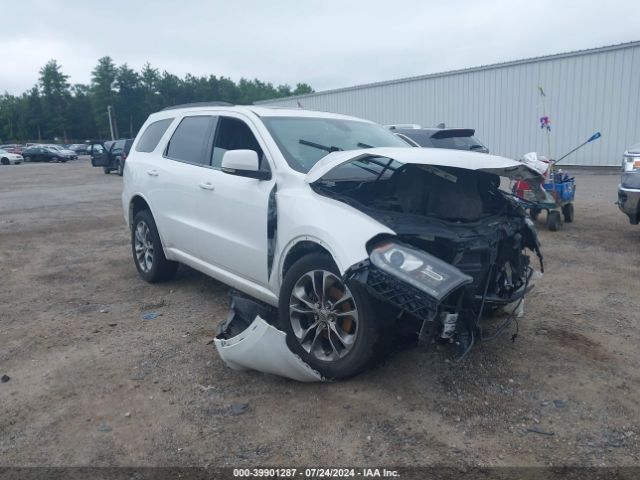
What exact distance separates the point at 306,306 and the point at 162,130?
3.17m

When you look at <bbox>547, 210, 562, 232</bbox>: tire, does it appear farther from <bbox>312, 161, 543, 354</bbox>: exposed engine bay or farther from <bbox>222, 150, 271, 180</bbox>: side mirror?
<bbox>222, 150, 271, 180</bbox>: side mirror

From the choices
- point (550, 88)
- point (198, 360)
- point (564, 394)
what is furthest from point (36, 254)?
point (550, 88)

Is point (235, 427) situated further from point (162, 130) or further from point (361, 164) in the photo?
point (162, 130)

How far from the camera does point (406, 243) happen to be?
3.35 metres

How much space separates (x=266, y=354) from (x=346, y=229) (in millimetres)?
944

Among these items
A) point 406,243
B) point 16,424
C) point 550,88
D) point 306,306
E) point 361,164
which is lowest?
point 16,424

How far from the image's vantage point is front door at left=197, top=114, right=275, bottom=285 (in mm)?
4102

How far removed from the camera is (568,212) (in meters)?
9.31

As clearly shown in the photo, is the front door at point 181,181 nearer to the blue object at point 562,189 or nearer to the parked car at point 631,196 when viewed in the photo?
the parked car at point 631,196

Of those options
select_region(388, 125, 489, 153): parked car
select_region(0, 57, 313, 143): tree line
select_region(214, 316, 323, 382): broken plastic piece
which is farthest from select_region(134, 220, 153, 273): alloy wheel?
select_region(0, 57, 313, 143): tree line

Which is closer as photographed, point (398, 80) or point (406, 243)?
point (406, 243)

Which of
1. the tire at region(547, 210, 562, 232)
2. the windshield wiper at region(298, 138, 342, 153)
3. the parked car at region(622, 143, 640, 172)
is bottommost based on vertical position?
the tire at region(547, 210, 562, 232)

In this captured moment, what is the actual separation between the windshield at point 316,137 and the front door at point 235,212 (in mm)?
203

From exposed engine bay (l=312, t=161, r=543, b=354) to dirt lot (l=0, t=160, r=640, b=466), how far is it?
438 millimetres
